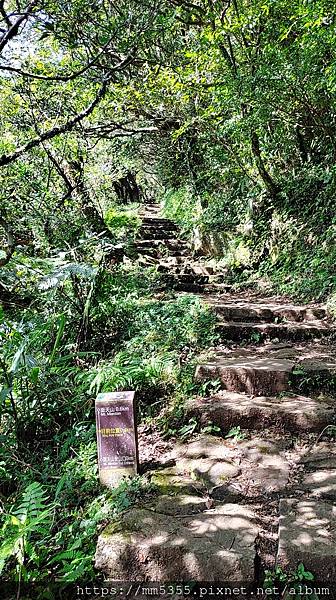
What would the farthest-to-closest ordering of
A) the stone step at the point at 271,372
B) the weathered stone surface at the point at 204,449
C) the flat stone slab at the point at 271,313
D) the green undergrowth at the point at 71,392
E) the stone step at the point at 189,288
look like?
the stone step at the point at 189,288, the flat stone slab at the point at 271,313, the stone step at the point at 271,372, the weathered stone surface at the point at 204,449, the green undergrowth at the point at 71,392

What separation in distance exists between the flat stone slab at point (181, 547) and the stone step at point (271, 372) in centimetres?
132

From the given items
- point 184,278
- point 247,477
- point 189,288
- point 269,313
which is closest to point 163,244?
point 184,278

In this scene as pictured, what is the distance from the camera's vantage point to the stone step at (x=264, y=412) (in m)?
3.13

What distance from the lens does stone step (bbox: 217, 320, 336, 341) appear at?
4645 millimetres

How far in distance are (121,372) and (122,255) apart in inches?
167

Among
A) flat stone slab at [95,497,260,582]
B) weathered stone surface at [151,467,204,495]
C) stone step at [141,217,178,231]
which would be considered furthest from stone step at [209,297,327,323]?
stone step at [141,217,178,231]

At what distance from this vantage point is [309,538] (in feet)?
6.89

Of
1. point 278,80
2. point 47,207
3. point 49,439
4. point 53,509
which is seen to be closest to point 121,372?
point 49,439

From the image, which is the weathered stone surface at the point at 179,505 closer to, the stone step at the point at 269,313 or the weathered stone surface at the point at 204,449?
the weathered stone surface at the point at 204,449

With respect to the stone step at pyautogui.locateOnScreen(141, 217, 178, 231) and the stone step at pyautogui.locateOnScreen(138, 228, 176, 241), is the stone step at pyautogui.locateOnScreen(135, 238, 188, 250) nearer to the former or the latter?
the stone step at pyautogui.locateOnScreen(138, 228, 176, 241)

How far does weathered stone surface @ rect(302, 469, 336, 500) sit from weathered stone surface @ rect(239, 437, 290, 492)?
0.44 feet

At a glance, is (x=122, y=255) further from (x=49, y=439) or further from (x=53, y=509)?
(x=53, y=509)

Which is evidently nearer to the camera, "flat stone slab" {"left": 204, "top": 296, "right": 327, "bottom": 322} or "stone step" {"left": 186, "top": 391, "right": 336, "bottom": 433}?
"stone step" {"left": 186, "top": 391, "right": 336, "bottom": 433}

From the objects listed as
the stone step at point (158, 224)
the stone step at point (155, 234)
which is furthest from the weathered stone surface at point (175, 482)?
the stone step at point (158, 224)
